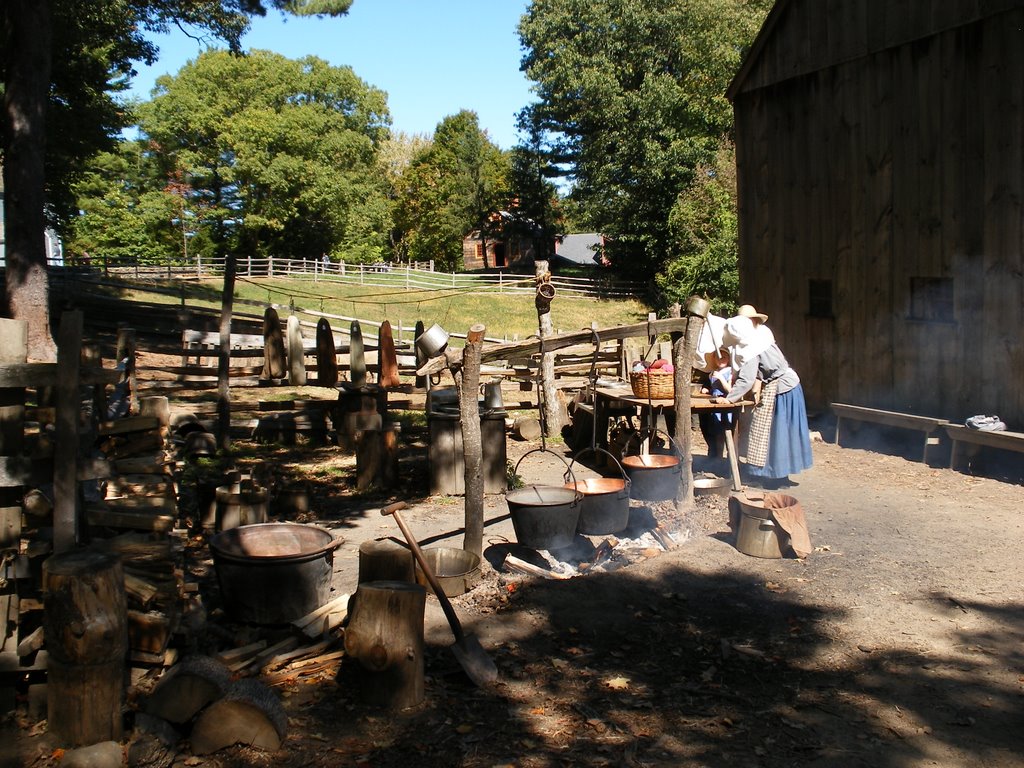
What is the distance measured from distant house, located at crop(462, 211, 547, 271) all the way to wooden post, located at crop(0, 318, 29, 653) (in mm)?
48626

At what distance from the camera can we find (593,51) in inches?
1670

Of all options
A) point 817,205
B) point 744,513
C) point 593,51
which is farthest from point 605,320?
point 744,513

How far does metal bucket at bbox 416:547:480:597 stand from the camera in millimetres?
Answer: 6879

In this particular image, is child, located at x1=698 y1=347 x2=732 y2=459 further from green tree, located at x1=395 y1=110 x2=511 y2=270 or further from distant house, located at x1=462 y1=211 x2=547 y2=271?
green tree, located at x1=395 y1=110 x2=511 y2=270

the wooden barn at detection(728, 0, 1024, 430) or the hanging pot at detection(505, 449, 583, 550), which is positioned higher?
the wooden barn at detection(728, 0, 1024, 430)

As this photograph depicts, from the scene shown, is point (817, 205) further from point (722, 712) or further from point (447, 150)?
point (447, 150)

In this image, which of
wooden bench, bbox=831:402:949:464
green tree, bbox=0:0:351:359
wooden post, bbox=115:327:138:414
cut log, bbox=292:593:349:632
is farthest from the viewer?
green tree, bbox=0:0:351:359

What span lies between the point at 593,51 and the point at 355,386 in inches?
1335

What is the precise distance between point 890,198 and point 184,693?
10.8 m

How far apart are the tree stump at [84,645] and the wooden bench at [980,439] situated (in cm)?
928

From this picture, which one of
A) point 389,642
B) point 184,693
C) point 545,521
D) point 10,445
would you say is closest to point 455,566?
point 545,521

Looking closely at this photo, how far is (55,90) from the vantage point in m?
21.1

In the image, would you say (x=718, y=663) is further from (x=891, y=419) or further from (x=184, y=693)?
(x=891, y=419)

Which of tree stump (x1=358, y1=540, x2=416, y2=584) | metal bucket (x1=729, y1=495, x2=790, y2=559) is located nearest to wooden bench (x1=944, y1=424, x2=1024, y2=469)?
metal bucket (x1=729, y1=495, x2=790, y2=559)
